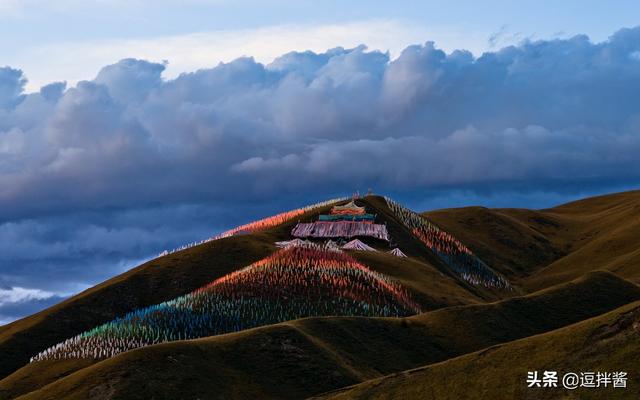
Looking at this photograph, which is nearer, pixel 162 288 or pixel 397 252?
pixel 162 288

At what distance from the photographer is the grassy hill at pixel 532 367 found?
67.4 metres

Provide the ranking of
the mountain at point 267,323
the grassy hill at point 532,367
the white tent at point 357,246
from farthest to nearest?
the white tent at point 357,246 < the mountain at point 267,323 < the grassy hill at point 532,367

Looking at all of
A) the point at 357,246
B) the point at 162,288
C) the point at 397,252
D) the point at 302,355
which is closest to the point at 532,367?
the point at 302,355

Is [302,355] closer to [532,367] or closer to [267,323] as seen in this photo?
[267,323]

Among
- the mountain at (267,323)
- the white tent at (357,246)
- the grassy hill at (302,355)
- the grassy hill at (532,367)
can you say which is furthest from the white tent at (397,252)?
the grassy hill at (532,367)

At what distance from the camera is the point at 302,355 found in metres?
102

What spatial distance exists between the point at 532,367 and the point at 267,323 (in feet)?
212

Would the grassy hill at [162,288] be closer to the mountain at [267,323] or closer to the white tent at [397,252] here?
the mountain at [267,323]

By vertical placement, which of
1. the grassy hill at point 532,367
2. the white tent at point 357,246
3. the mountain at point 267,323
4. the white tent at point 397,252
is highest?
the white tent at point 357,246

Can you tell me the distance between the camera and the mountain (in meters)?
95.0

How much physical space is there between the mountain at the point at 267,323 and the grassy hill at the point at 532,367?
3523 millimetres

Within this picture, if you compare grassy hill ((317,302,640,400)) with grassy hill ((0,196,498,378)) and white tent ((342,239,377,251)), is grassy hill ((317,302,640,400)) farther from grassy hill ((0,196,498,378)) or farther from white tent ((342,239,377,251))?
white tent ((342,239,377,251))

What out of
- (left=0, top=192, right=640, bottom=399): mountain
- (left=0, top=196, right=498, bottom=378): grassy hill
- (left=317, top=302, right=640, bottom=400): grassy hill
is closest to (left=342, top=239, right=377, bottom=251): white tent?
(left=0, top=192, right=640, bottom=399): mountain

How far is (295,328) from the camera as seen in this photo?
107875 millimetres
